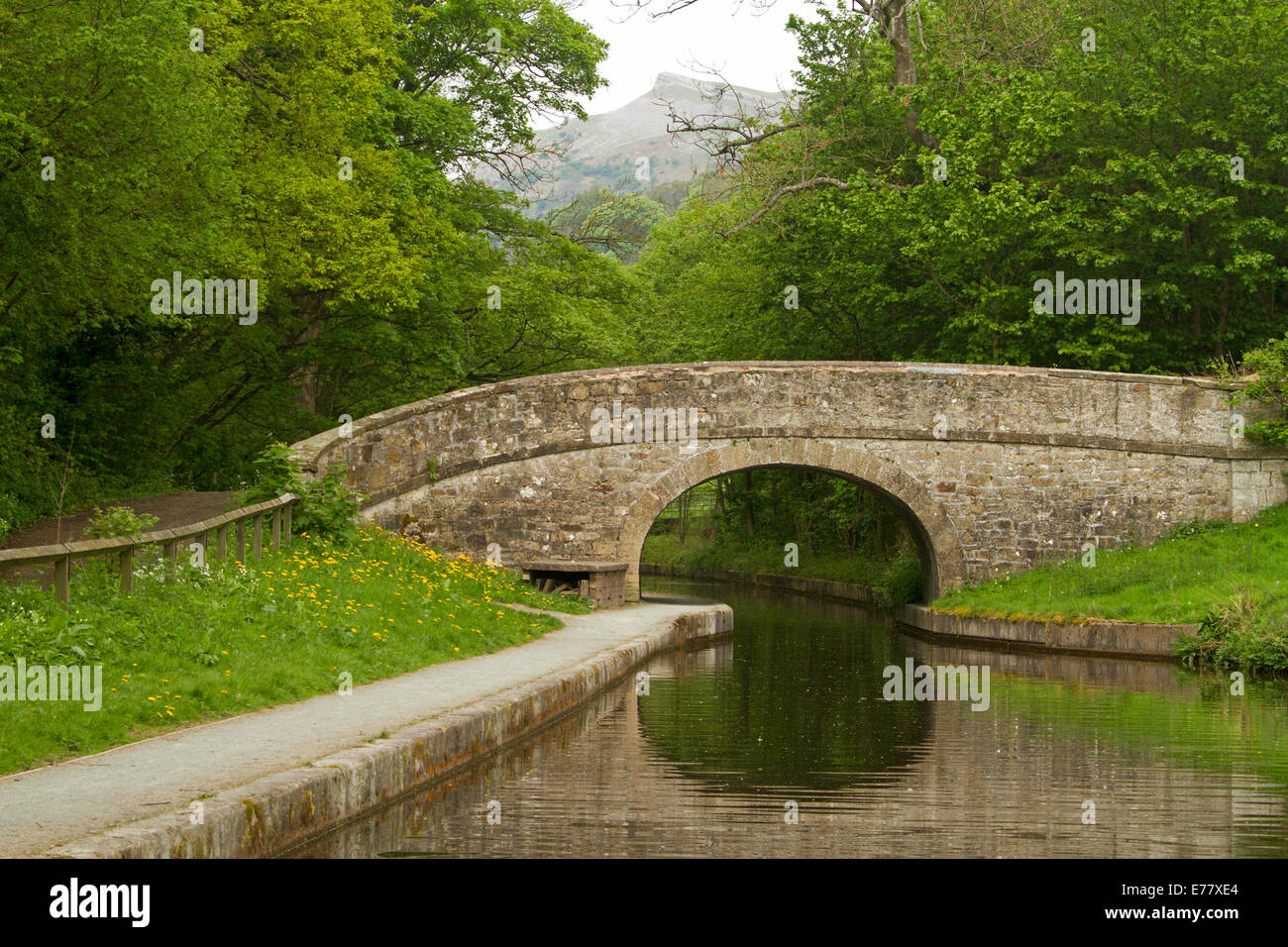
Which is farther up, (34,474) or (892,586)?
(34,474)

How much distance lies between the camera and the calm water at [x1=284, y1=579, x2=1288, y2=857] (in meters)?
6.04

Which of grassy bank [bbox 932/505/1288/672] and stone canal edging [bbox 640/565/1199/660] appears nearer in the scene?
grassy bank [bbox 932/505/1288/672]

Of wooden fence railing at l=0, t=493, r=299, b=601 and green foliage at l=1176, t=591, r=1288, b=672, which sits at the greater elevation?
wooden fence railing at l=0, t=493, r=299, b=601

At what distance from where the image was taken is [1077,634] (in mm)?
16125

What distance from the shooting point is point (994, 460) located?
18562 millimetres

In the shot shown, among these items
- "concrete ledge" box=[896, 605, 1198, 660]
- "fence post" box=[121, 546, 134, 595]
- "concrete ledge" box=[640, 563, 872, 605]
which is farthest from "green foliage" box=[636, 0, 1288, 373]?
"fence post" box=[121, 546, 134, 595]

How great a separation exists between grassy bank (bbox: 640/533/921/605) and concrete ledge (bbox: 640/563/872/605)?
0.40 ft

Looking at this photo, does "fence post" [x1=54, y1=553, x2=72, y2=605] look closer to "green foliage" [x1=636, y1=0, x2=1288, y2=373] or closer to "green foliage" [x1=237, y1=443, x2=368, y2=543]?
"green foliage" [x1=237, y1=443, x2=368, y2=543]

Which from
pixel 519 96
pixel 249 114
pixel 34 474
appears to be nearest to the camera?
pixel 34 474

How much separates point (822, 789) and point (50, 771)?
388cm

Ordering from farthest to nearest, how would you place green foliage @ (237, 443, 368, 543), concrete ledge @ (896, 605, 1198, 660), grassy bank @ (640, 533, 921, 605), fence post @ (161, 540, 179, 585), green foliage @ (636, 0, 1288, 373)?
grassy bank @ (640, 533, 921, 605) < green foliage @ (636, 0, 1288, 373) < concrete ledge @ (896, 605, 1198, 660) < green foliage @ (237, 443, 368, 543) < fence post @ (161, 540, 179, 585)

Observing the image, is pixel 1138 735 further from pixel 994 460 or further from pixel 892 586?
pixel 892 586

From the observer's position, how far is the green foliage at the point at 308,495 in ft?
46.1
